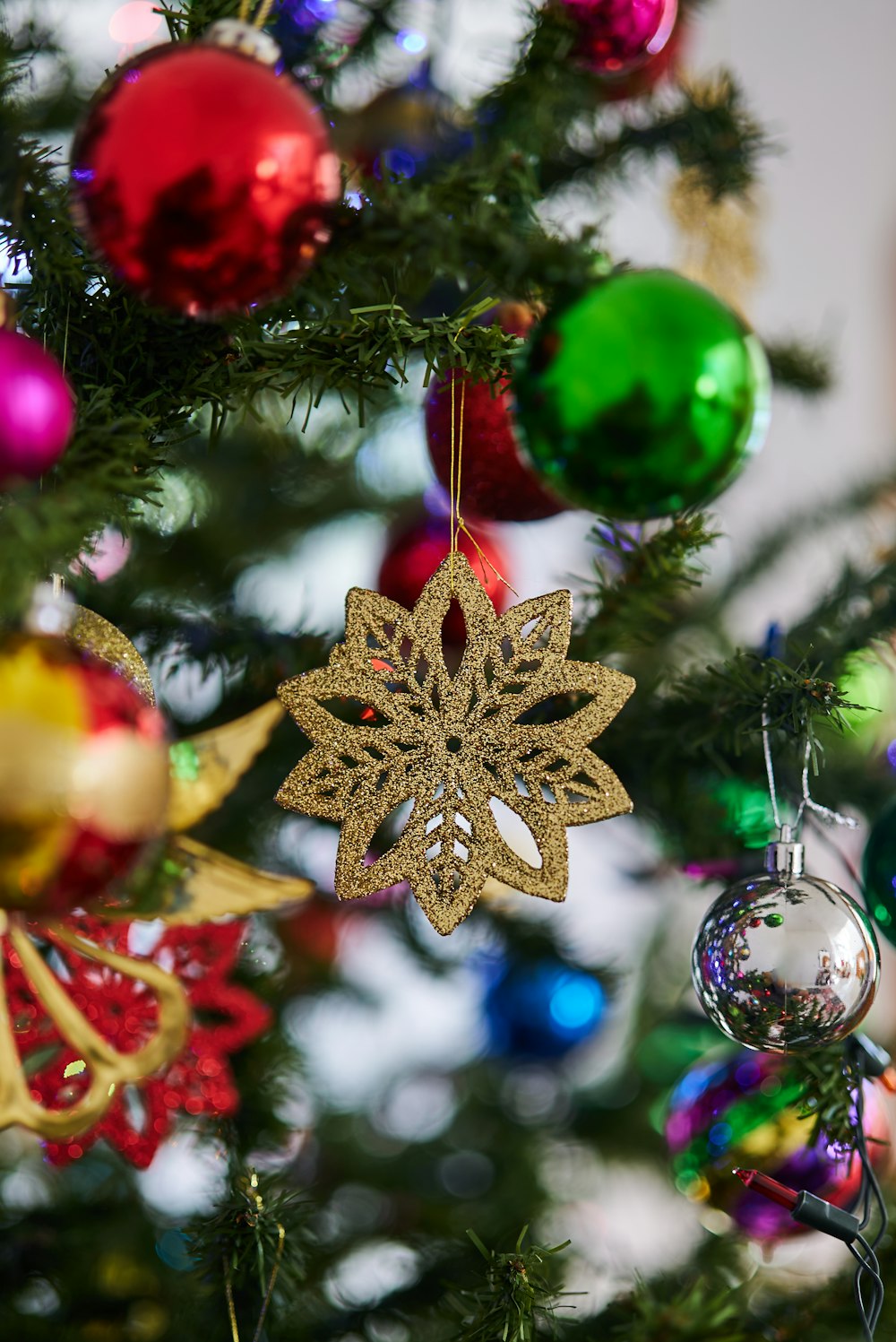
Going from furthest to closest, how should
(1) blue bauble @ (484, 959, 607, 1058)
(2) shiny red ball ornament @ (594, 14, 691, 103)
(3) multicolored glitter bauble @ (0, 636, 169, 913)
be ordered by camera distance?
(1) blue bauble @ (484, 959, 607, 1058)
(2) shiny red ball ornament @ (594, 14, 691, 103)
(3) multicolored glitter bauble @ (0, 636, 169, 913)


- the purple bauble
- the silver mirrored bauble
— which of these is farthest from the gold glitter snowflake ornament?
the purple bauble

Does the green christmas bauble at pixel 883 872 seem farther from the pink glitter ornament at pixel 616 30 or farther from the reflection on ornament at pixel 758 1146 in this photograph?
the pink glitter ornament at pixel 616 30

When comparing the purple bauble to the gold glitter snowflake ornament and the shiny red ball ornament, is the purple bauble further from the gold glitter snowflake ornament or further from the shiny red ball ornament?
the shiny red ball ornament

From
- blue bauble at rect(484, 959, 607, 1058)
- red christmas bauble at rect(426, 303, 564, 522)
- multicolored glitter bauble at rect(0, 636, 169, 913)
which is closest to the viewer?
multicolored glitter bauble at rect(0, 636, 169, 913)

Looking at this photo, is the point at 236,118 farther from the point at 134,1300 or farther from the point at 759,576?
the point at 759,576

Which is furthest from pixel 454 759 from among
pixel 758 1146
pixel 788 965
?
pixel 758 1146

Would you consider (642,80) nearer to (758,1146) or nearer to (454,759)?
(454,759)
